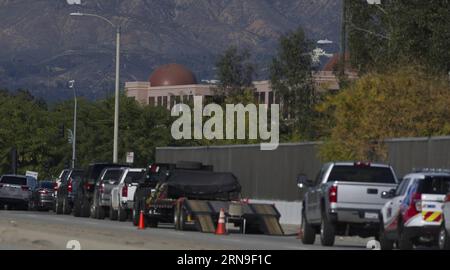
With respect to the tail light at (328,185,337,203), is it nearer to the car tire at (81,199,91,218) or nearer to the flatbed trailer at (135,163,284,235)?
the flatbed trailer at (135,163,284,235)

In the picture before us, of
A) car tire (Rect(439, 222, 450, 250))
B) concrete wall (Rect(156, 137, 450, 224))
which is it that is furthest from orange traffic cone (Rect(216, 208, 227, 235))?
car tire (Rect(439, 222, 450, 250))

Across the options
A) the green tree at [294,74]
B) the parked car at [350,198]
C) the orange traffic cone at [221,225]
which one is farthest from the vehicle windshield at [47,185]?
the parked car at [350,198]

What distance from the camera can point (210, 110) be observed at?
3883 inches

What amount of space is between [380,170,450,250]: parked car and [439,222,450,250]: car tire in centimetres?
40

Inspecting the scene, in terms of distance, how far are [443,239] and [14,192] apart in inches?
1686

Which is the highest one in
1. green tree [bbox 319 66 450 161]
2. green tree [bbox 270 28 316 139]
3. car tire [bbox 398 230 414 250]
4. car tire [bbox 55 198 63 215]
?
green tree [bbox 270 28 316 139]

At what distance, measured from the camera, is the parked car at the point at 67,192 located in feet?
197

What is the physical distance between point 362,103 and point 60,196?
13573mm

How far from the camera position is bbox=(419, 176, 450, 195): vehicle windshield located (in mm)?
29766

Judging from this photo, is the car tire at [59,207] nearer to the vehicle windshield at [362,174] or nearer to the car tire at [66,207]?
the car tire at [66,207]

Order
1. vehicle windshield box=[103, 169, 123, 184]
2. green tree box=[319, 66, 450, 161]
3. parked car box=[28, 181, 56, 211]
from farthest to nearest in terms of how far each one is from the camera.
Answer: parked car box=[28, 181, 56, 211]
green tree box=[319, 66, 450, 161]
vehicle windshield box=[103, 169, 123, 184]

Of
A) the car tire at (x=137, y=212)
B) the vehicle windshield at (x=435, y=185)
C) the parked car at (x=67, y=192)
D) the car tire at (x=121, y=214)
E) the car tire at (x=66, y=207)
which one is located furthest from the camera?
the car tire at (x=66, y=207)
